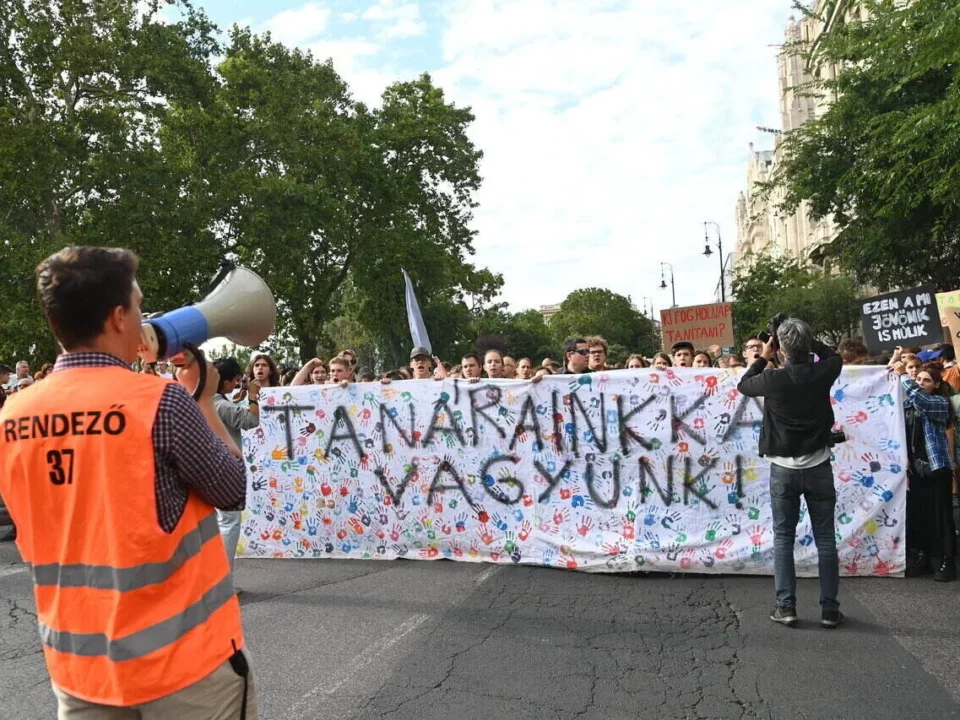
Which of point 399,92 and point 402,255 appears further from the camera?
point 399,92

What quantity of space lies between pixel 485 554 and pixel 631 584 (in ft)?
4.02

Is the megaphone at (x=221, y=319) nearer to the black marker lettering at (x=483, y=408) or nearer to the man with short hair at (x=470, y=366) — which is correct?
the black marker lettering at (x=483, y=408)

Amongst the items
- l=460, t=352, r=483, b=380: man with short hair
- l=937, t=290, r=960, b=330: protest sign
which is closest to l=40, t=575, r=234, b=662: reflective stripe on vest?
l=460, t=352, r=483, b=380: man with short hair

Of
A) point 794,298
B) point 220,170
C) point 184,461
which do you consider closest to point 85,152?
Result: point 220,170

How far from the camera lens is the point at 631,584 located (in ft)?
20.0

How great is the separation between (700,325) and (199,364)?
1402 centimetres

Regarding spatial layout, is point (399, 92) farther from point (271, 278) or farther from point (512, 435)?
point (512, 435)

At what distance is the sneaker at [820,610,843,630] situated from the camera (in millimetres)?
4871

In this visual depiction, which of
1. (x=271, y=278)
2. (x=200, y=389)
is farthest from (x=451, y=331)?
(x=200, y=389)

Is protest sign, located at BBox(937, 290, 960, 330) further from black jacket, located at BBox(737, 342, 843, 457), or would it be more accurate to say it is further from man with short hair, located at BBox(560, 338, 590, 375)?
black jacket, located at BBox(737, 342, 843, 457)

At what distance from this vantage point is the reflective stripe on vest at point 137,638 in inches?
73.6

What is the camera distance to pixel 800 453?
195 inches

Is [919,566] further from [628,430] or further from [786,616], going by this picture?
[628,430]

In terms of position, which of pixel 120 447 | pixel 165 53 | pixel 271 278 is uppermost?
pixel 165 53
